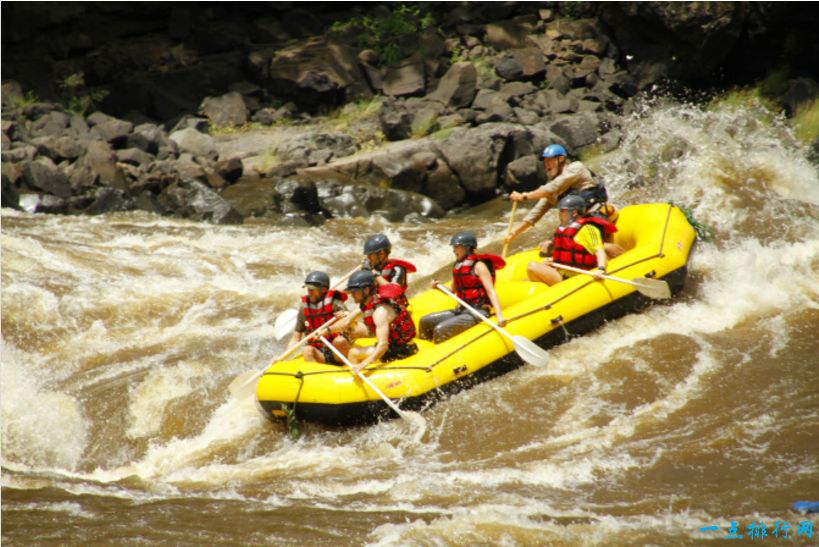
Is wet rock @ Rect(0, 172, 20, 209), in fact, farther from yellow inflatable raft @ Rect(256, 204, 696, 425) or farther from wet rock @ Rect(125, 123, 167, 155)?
yellow inflatable raft @ Rect(256, 204, 696, 425)

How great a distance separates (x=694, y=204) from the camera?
34.1 ft

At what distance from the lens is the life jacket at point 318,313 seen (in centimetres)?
671

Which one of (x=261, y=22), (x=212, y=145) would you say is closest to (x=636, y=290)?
(x=212, y=145)

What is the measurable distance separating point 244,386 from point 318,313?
773 mm

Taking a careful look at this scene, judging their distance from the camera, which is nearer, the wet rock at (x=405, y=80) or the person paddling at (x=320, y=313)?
the person paddling at (x=320, y=313)

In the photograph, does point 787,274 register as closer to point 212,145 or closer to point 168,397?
point 168,397

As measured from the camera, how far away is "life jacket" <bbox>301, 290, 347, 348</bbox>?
6707mm

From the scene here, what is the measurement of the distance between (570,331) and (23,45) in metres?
16.0

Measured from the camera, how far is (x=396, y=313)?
654 cm

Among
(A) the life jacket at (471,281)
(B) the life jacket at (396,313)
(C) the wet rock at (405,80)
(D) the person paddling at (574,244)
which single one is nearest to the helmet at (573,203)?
(D) the person paddling at (574,244)

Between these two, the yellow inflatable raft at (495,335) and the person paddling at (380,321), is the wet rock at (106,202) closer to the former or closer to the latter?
the yellow inflatable raft at (495,335)

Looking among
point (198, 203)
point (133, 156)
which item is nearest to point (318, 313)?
point (198, 203)

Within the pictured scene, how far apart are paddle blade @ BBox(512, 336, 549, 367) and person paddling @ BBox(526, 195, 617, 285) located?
1.07 metres

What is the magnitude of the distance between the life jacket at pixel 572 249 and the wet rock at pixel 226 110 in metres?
11.2
